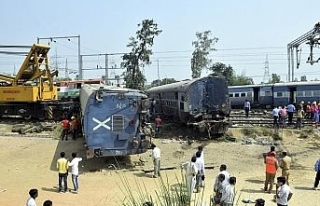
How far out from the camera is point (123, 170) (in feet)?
53.8

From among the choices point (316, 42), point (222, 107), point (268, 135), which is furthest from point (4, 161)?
point (316, 42)

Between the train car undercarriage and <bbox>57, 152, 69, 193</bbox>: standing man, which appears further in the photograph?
the train car undercarriage

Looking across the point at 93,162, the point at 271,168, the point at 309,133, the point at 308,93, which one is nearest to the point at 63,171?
the point at 93,162

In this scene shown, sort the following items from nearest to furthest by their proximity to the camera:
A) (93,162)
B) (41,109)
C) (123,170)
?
(123,170), (93,162), (41,109)

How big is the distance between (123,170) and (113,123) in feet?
5.96

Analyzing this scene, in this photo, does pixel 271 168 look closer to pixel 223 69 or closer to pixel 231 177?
pixel 231 177

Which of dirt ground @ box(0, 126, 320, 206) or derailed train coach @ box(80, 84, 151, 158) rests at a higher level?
derailed train coach @ box(80, 84, 151, 158)

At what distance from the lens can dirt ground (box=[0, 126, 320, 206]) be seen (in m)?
13.1

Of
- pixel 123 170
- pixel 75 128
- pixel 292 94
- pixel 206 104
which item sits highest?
pixel 292 94

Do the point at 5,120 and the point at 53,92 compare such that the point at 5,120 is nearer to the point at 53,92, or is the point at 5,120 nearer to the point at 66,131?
the point at 53,92

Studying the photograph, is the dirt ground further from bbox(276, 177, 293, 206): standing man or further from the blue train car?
the blue train car

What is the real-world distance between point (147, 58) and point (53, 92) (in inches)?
793

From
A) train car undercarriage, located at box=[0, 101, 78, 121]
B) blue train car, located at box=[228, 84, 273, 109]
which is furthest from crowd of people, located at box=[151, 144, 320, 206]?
blue train car, located at box=[228, 84, 273, 109]

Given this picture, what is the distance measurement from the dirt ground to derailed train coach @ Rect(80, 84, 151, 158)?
0.94 meters
